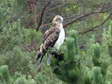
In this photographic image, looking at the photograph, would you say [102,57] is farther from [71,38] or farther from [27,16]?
[27,16]

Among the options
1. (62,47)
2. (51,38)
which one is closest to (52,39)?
(51,38)

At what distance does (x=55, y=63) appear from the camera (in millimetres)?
5637

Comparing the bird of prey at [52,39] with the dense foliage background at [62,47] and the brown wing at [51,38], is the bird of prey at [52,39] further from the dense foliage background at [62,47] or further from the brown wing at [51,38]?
the dense foliage background at [62,47]

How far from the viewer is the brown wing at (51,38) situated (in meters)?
7.57

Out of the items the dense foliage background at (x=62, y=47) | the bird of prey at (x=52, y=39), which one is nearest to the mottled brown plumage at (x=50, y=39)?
the bird of prey at (x=52, y=39)

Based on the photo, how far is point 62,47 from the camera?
5512 millimetres

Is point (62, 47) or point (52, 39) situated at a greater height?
point (62, 47)

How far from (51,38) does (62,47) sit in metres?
2.23

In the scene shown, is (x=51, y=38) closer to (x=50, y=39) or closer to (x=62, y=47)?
(x=50, y=39)

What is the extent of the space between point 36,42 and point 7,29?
1.40 meters

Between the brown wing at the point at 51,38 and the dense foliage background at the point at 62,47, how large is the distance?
264 millimetres

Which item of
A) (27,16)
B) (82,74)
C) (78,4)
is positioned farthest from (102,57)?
(78,4)

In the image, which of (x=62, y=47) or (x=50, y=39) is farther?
(x=50, y=39)

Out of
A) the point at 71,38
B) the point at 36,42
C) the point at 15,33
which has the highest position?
the point at 71,38
